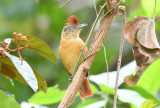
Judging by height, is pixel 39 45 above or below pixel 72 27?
above

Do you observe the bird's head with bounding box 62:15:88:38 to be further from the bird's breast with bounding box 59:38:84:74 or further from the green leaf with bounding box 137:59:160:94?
the green leaf with bounding box 137:59:160:94

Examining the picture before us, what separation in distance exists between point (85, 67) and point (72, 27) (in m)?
1.57

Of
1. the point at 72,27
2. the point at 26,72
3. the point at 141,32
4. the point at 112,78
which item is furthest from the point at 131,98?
the point at 72,27

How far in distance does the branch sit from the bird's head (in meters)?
1.32

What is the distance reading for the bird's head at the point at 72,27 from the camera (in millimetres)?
2818

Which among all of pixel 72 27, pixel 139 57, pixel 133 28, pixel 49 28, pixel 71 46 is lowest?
pixel 49 28

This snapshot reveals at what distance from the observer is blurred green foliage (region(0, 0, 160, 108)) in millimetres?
3633

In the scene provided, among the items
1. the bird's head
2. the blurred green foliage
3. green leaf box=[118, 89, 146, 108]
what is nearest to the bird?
the bird's head

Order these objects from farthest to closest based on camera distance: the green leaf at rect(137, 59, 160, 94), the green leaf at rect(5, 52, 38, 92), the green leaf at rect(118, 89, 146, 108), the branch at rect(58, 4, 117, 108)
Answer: the green leaf at rect(137, 59, 160, 94) → the green leaf at rect(118, 89, 146, 108) → the branch at rect(58, 4, 117, 108) → the green leaf at rect(5, 52, 38, 92)

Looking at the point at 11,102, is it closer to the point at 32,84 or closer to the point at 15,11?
the point at 32,84

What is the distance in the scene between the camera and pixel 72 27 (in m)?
3.00

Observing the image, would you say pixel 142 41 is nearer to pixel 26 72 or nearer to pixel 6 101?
pixel 26 72

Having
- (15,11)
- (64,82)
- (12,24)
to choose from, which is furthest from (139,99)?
(12,24)

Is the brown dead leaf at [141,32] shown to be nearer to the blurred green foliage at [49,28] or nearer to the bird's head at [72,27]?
the bird's head at [72,27]
